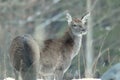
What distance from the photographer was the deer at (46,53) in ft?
38.4

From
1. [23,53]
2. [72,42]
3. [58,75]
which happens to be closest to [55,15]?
[72,42]

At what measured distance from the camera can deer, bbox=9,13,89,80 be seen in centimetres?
1170

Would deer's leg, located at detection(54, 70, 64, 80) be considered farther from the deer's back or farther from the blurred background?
the blurred background

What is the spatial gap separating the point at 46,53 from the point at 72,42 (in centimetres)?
121

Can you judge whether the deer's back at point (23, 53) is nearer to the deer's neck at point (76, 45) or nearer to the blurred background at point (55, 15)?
the deer's neck at point (76, 45)

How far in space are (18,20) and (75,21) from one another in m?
23.2

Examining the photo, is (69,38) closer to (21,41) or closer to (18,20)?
(21,41)

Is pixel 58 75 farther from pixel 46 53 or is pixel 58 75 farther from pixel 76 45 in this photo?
pixel 76 45

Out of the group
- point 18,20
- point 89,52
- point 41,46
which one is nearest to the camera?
point 41,46

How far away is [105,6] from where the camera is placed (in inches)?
1519

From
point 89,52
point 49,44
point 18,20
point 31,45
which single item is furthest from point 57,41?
point 18,20

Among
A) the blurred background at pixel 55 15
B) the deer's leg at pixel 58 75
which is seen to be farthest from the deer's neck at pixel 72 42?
the blurred background at pixel 55 15

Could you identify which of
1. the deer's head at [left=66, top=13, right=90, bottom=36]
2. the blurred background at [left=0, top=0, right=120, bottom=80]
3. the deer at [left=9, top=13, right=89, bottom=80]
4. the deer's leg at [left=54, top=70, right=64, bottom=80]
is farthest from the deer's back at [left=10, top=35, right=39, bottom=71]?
the blurred background at [left=0, top=0, right=120, bottom=80]

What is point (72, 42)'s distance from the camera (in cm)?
1378
